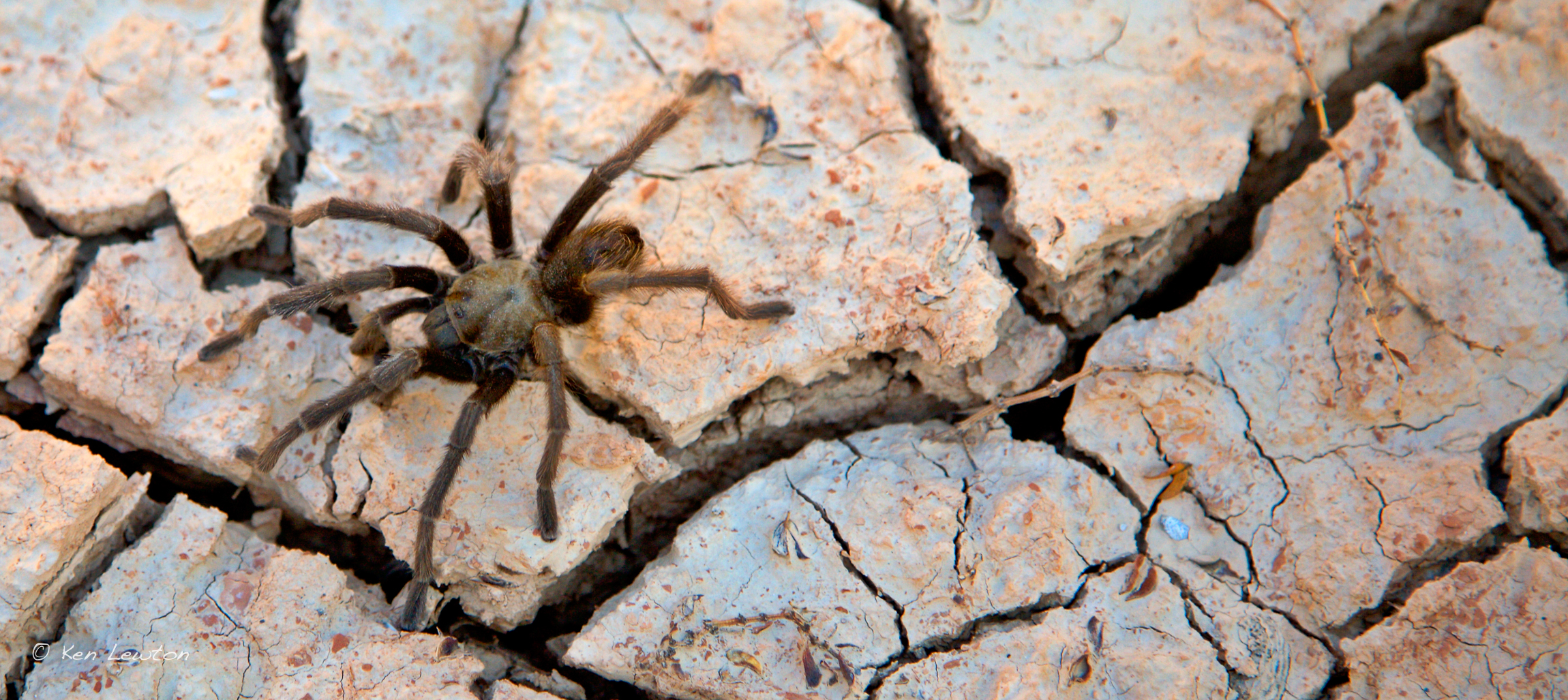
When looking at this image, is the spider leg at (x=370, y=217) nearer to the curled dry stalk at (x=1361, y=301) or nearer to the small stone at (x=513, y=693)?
the small stone at (x=513, y=693)

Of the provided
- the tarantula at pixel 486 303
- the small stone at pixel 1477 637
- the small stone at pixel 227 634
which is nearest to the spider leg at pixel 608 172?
the tarantula at pixel 486 303

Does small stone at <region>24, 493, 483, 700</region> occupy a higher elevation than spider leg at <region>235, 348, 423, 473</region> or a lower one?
lower

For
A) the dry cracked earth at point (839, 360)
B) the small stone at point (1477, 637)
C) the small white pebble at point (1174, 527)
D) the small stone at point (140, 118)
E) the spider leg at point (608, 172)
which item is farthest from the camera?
the small stone at point (140, 118)

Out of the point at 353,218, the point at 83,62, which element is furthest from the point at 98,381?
the point at 83,62

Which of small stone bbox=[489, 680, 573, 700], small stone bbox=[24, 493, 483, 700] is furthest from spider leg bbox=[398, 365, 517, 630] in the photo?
small stone bbox=[489, 680, 573, 700]

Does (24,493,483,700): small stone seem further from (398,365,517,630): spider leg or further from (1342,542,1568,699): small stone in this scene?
(1342,542,1568,699): small stone

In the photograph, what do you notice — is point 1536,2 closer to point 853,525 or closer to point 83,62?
point 853,525
